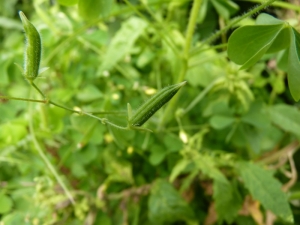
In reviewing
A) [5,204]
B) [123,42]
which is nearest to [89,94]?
[123,42]

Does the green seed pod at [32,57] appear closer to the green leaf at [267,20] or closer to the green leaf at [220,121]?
the green leaf at [267,20]

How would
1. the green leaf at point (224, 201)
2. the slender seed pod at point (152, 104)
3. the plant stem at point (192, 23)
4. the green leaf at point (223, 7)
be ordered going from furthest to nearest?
the green leaf at point (223, 7), the green leaf at point (224, 201), the plant stem at point (192, 23), the slender seed pod at point (152, 104)

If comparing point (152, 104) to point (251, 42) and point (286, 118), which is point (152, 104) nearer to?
point (251, 42)

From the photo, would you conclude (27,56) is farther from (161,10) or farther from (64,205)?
(161,10)

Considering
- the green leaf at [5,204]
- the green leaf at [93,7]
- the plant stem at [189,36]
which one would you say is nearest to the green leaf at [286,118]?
the plant stem at [189,36]

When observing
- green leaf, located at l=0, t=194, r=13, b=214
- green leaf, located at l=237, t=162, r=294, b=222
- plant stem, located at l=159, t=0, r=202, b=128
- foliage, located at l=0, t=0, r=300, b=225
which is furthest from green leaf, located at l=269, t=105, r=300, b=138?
green leaf, located at l=0, t=194, r=13, b=214

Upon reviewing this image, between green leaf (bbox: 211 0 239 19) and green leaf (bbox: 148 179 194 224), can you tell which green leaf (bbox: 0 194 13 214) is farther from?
green leaf (bbox: 211 0 239 19)

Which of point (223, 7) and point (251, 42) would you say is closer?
point (251, 42)
